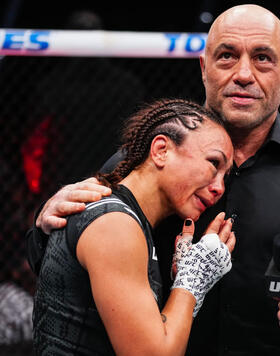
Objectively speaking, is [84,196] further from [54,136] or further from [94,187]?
[54,136]

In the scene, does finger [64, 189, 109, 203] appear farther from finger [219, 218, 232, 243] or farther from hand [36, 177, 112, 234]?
finger [219, 218, 232, 243]

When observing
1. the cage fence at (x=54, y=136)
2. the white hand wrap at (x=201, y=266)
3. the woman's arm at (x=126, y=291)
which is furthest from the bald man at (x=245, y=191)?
the cage fence at (x=54, y=136)

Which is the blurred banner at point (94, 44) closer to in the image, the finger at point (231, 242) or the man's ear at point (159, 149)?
the man's ear at point (159, 149)

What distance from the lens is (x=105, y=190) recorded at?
1.45 meters

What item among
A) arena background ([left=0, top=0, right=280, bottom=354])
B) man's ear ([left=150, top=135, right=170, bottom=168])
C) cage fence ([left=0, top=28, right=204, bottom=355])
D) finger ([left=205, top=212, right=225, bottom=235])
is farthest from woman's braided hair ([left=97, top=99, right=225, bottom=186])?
cage fence ([left=0, top=28, right=204, bottom=355])

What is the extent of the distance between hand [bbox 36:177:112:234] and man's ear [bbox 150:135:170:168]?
6.3 inches

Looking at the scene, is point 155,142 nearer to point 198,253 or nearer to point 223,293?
point 198,253

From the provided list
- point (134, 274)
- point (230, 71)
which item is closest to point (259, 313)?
point (134, 274)

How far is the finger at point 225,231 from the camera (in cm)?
157

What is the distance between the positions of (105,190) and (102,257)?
202 mm

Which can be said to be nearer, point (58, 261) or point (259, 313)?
point (58, 261)

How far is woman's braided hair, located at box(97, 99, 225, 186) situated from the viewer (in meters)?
1.56

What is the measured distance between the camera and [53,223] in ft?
4.83

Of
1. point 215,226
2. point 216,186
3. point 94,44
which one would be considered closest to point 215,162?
point 216,186
